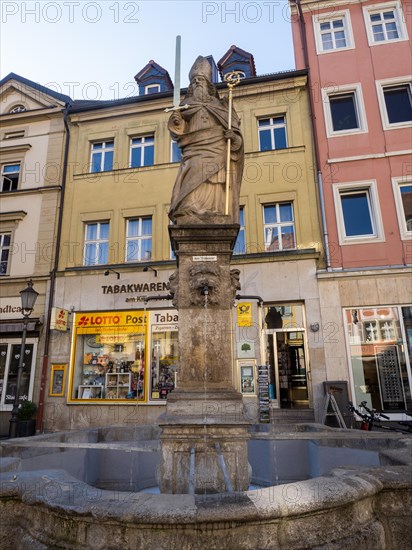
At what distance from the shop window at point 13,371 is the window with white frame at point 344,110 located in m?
13.4

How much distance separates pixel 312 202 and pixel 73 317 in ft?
30.8

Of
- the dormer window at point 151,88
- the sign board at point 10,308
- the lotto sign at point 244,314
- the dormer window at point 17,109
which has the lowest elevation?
the lotto sign at point 244,314

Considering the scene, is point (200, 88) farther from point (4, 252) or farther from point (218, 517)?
point (4, 252)

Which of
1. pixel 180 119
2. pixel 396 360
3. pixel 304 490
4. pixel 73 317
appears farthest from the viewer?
pixel 73 317

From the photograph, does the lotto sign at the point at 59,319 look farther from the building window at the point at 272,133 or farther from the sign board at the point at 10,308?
the building window at the point at 272,133

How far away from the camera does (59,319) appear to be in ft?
46.0

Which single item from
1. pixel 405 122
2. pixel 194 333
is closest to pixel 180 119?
pixel 194 333

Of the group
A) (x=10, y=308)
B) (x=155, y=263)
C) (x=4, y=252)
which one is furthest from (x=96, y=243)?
(x=10, y=308)

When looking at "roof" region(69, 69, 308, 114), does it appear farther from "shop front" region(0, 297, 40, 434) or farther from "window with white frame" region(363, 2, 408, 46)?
"shop front" region(0, 297, 40, 434)

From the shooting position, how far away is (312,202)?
14062 mm

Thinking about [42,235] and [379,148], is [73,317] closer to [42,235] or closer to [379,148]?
[42,235]

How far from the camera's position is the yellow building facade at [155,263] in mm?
13148

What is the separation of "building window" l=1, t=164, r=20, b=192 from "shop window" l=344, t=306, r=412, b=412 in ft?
46.9

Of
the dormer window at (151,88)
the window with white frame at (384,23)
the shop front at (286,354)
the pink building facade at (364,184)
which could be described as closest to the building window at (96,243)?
the shop front at (286,354)
